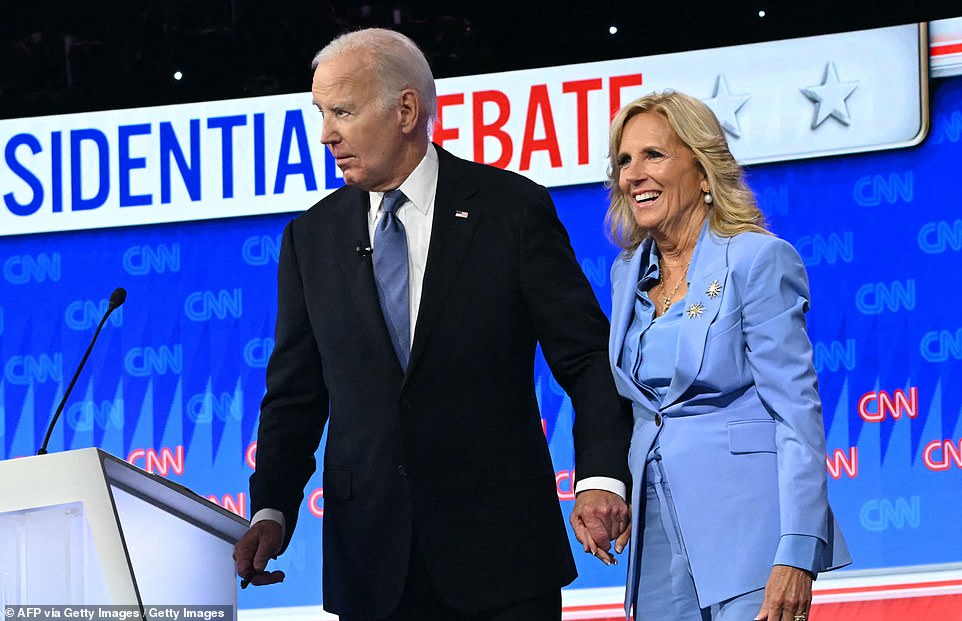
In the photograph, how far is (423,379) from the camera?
6.18 feet

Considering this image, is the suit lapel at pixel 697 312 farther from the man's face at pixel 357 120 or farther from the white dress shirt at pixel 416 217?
the man's face at pixel 357 120

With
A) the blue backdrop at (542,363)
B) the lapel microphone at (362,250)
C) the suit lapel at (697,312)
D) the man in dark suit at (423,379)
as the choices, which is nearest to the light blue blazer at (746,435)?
the suit lapel at (697,312)

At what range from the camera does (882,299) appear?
3.53 meters

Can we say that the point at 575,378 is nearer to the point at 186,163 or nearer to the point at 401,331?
the point at 401,331

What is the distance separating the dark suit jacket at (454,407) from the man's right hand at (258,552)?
53 millimetres

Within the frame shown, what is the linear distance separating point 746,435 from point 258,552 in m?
0.77

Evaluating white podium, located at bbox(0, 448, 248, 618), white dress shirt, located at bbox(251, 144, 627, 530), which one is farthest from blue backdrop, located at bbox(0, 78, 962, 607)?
white podium, located at bbox(0, 448, 248, 618)

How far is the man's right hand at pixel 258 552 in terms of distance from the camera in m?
1.93

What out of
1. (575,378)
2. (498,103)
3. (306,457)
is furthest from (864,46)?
(306,457)

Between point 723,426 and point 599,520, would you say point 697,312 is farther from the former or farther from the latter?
point 599,520

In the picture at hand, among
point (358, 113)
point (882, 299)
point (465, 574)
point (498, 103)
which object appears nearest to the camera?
point (465, 574)

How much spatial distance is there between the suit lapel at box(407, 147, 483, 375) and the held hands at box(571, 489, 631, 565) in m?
0.34

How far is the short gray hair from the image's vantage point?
6.63ft

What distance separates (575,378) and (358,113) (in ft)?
1.80
